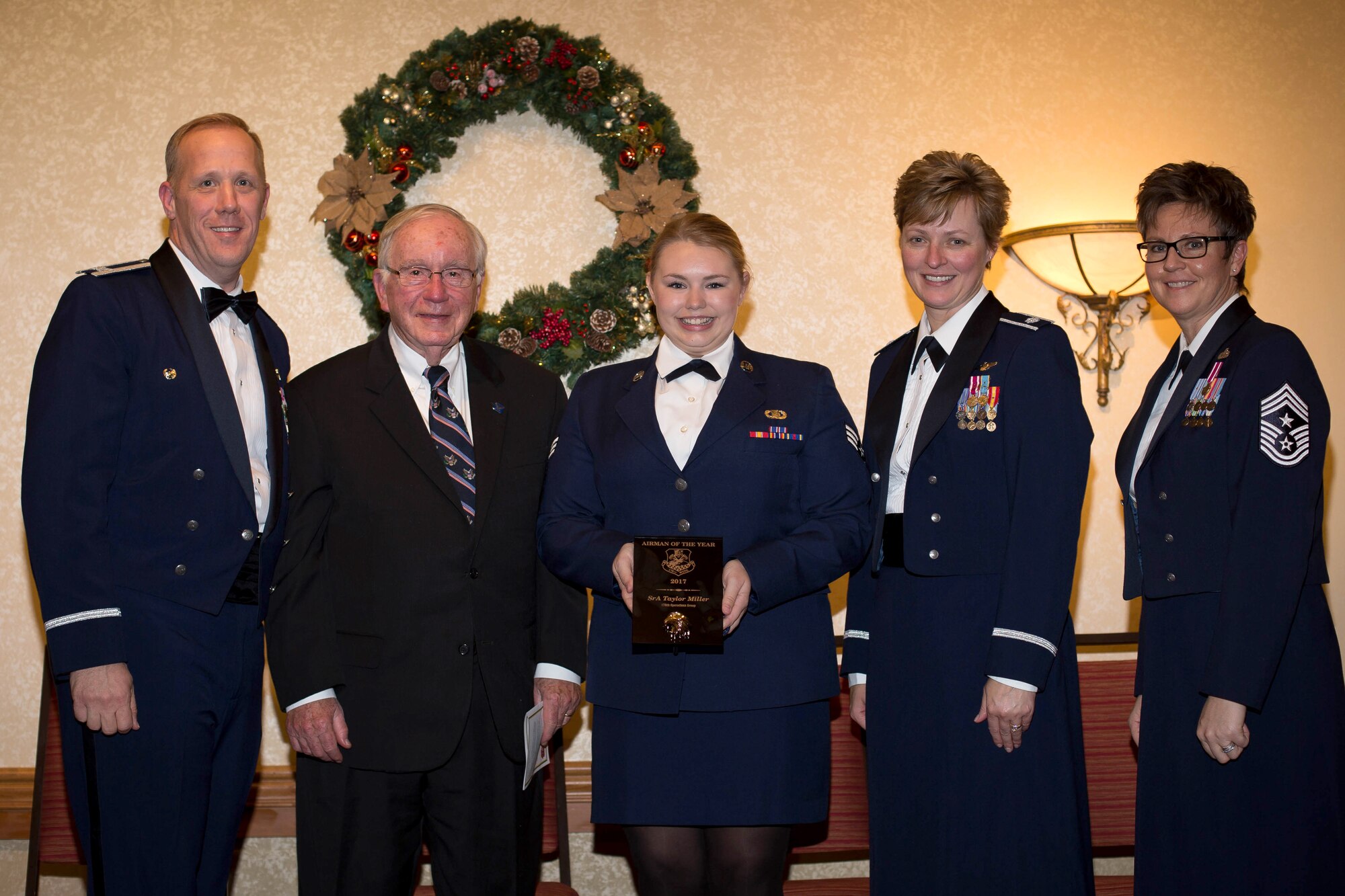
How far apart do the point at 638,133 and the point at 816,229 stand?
0.69 metres

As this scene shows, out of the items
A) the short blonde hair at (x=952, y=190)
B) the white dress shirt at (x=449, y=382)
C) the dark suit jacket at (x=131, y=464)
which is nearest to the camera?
the dark suit jacket at (x=131, y=464)

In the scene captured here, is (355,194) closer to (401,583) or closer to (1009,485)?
(401,583)

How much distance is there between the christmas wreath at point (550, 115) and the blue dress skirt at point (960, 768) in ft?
5.20

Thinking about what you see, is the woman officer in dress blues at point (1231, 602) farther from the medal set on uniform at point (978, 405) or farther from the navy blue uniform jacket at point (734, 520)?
the navy blue uniform jacket at point (734, 520)

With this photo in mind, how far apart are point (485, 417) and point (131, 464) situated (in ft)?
2.36

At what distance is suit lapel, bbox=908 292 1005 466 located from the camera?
2.16 m

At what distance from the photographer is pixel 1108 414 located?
369cm

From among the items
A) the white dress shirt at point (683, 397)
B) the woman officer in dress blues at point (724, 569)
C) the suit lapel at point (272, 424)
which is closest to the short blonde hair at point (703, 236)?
the woman officer in dress blues at point (724, 569)

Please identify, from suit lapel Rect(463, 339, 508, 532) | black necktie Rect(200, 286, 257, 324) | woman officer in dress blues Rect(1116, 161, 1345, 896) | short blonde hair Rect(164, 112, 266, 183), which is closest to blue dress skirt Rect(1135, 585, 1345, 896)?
woman officer in dress blues Rect(1116, 161, 1345, 896)

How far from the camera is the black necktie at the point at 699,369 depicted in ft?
7.45

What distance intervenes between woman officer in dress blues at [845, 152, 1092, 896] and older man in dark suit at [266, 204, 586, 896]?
0.72 meters

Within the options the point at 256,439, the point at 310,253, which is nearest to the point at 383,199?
the point at 310,253

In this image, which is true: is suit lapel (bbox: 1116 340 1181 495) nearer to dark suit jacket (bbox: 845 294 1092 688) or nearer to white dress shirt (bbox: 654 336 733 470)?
dark suit jacket (bbox: 845 294 1092 688)

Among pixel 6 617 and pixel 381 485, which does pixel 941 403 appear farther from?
pixel 6 617
